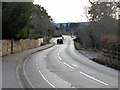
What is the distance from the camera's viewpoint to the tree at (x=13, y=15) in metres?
21.3

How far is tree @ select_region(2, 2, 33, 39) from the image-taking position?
69.8ft

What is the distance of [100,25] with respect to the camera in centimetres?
2845

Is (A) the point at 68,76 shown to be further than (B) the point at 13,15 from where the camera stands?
No

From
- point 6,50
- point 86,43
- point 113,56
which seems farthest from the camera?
point 86,43

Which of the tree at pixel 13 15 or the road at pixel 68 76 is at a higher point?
the tree at pixel 13 15

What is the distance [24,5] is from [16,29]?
3.22 metres

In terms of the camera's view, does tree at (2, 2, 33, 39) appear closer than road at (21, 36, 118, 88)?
No

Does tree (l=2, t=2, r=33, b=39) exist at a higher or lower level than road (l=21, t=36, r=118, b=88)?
higher

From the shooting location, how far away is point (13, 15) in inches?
888

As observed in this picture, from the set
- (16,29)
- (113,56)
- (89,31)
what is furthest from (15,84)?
(89,31)

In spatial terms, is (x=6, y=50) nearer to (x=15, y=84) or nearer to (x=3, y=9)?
(x=3, y=9)

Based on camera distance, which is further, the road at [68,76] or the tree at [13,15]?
the tree at [13,15]

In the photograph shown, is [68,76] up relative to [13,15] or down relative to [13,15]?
down

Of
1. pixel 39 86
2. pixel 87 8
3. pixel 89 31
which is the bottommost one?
pixel 39 86
